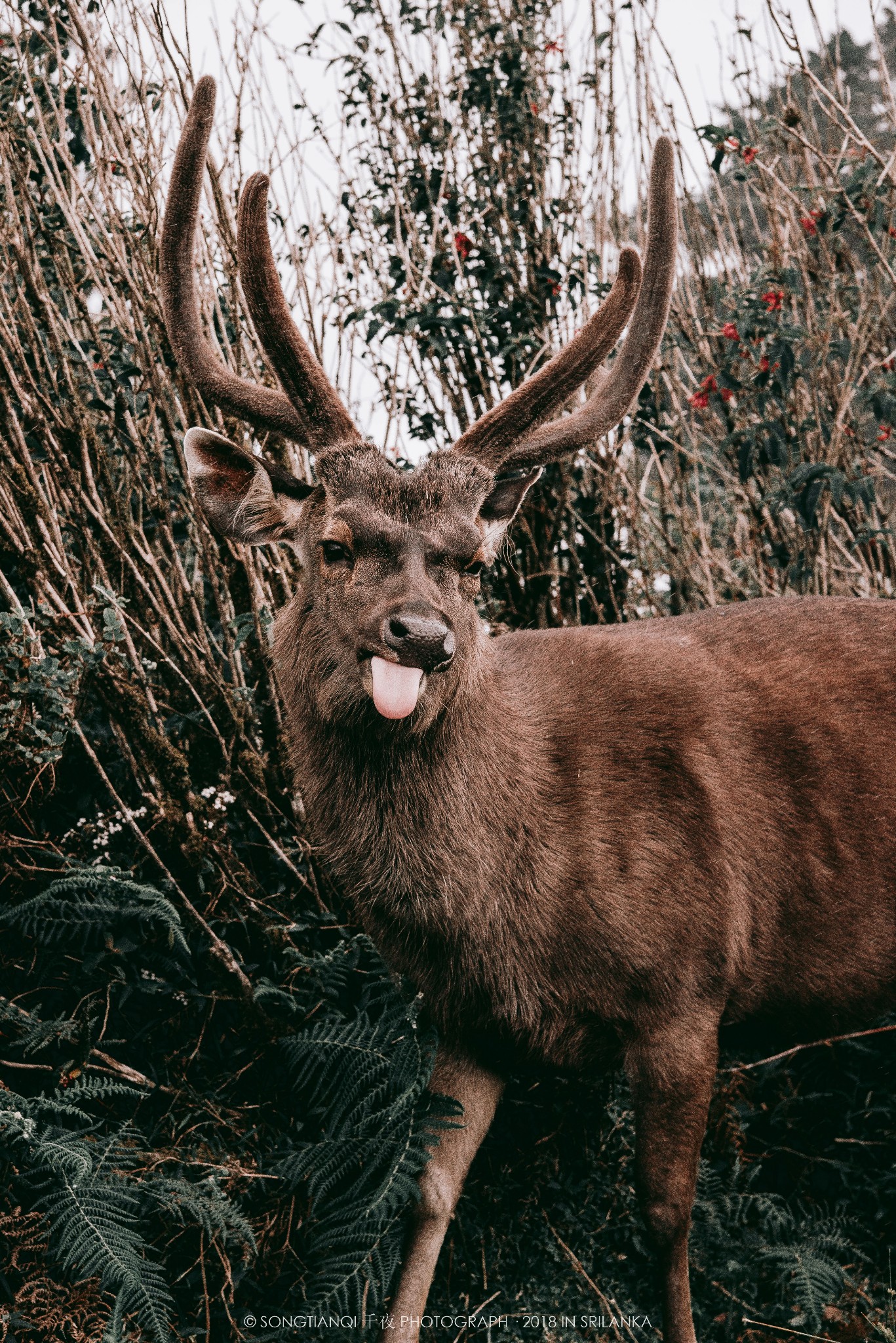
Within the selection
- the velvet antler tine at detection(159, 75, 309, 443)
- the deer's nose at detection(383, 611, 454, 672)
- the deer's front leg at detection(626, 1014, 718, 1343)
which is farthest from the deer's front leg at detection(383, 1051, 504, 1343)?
the velvet antler tine at detection(159, 75, 309, 443)

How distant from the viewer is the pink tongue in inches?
89.4

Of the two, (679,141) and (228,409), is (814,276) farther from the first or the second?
(228,409)

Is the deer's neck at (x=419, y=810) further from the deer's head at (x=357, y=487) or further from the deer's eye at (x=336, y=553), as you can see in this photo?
the deer's eye at (x=336, y=553)

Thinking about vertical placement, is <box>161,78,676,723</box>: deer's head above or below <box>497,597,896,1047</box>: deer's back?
above

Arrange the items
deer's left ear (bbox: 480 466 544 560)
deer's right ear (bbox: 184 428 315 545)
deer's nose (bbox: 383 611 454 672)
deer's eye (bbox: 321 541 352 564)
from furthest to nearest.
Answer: deer's left ear (bbox: 480 466 544 560)
deer's right ear (bbox: 184 428 315 545)
deer's eye (bbox: 321 541 352 564)
deer's nose (bbox: 383 611 454 672)

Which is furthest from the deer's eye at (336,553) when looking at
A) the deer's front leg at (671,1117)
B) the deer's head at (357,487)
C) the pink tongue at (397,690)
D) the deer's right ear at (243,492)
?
the deer's front leg at (671,1117)

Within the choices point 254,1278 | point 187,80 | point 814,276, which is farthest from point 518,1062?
point 814,276

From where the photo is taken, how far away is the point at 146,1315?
2.46 m

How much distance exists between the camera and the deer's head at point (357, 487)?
236 cm

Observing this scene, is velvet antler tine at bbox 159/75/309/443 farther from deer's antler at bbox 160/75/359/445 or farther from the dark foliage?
the dark foliage

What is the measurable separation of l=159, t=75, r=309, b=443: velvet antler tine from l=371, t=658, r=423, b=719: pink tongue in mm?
734

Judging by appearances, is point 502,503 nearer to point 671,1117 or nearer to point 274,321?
point 274,321

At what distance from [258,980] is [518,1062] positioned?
860 millimetres

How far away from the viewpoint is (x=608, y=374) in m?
3.16
